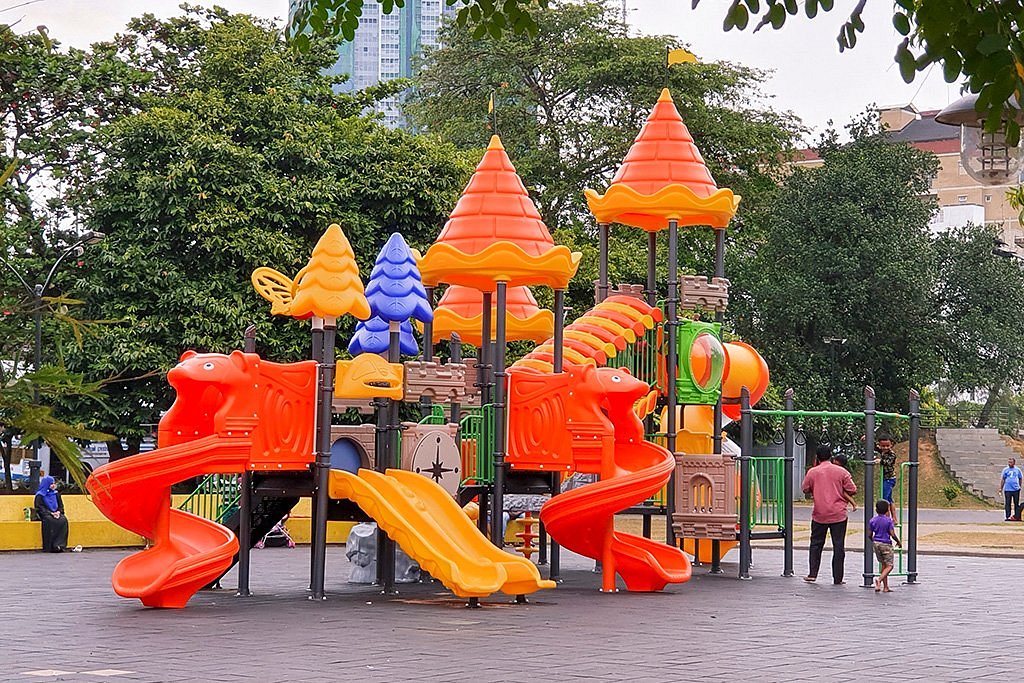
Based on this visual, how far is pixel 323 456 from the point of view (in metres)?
16.3

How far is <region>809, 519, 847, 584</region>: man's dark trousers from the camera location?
1864 centimetres

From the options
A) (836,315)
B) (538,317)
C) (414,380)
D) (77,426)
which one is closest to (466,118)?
(836,315)

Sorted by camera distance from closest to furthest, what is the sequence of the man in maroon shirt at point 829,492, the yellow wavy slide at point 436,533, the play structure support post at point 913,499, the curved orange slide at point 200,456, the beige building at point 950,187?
the yellow wavy slide at point 436,533, the curved orange slide at point 200,456, the man in maroon shirt at point 829,492, the play structure support post at point 913,499, the beige building at point 950,187

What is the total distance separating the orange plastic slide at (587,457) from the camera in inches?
690

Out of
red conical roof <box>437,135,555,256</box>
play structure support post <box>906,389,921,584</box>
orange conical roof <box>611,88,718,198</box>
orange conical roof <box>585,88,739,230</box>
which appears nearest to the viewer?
play structure support post <box>906,389,921,584</box>

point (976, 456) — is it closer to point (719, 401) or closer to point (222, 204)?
point (222, 204)

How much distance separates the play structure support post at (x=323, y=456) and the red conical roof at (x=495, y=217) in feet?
10.5

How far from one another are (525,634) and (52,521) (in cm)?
1579

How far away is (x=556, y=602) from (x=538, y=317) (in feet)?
20.9

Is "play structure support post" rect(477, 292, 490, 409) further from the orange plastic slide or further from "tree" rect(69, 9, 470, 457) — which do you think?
"tree" rect(69, 9, 470, 457)

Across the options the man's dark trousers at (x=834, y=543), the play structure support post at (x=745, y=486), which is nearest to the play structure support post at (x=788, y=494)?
the play structure support post at (x=745, y=486)

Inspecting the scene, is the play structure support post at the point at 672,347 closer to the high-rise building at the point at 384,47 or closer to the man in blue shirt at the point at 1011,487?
the man in blue shirt at the point at 1011,487

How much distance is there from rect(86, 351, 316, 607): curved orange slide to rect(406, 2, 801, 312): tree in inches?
988

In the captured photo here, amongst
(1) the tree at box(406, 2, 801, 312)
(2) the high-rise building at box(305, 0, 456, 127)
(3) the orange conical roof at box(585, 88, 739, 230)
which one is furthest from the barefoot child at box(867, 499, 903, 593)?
(2) the high-rise building at box(305, 0, 456, 127)
